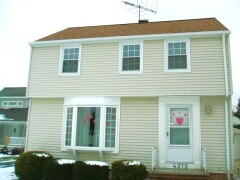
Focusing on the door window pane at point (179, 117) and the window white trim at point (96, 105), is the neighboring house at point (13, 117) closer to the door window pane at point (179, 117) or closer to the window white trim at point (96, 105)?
the window white trim at point (96, 105)

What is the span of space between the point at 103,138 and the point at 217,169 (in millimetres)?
4717

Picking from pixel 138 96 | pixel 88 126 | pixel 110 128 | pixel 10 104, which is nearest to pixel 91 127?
pixel 88 126

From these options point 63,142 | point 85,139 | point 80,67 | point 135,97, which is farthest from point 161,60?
point 63,142

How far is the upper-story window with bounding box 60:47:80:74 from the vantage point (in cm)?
1327

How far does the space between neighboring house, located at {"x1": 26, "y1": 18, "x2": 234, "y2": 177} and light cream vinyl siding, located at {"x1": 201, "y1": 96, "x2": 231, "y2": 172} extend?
0.12 feet

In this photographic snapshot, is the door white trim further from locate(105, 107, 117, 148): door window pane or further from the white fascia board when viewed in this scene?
the white fascia board

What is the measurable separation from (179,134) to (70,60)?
605cm

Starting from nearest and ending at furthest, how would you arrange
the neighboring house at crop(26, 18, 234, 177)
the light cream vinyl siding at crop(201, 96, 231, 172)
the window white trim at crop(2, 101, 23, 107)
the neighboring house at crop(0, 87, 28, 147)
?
the light cream vinyl siding at crop(201, 96, 231, 172), the neighboring house at crop(26, 18, 234, 177), the neighboring house at crop(0, 87, 28, 147), the window white trim at crop(2, 101, 23, 107)

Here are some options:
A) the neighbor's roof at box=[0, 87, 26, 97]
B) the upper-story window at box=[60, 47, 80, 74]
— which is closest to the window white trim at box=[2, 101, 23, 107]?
the neighbor's roof at box=[0, 87, 26, 97]

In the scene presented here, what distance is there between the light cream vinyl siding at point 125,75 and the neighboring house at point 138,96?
0.04 metres

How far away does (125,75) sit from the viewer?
40.7 feet

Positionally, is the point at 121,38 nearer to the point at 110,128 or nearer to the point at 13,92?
the point at 110,128

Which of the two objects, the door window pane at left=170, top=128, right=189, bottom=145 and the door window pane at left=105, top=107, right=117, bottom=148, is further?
the door window pane at left=105, top=107, right=117, bottom=148

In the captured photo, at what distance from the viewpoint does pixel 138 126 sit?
12.0 metres
